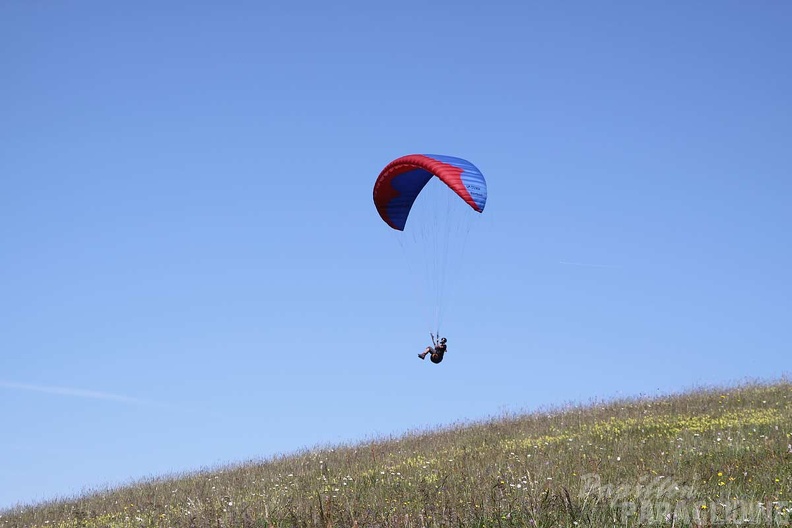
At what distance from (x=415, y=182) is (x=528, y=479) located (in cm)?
1062

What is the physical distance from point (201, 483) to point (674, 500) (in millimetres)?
11007

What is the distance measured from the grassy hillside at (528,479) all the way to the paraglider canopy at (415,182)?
524 centimetres

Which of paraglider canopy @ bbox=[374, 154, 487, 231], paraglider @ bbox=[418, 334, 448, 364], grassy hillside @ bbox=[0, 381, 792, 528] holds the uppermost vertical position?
paraglider canopy @ bbox=[374, 154, 487, 231]

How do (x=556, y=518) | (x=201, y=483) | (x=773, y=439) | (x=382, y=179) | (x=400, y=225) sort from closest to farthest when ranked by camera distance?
1. (x=556, y=518)
2. (x=773, y=439)
3. (x=201, y=483)
4. (x=382, y=179)
5. (x=400, y=225)

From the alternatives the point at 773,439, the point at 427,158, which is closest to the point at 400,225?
the point at 427,158

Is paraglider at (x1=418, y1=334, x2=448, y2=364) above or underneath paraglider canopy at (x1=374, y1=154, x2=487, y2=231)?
underneath

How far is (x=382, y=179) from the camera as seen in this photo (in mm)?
18484

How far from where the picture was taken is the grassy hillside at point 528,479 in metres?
7.29

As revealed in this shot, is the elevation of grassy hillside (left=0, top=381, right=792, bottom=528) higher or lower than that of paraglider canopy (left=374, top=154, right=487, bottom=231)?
lower

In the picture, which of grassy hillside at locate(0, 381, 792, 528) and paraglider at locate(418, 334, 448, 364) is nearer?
grassy hillside at locate(0, 381, 792, 528)

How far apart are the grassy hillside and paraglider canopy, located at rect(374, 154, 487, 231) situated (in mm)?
5238

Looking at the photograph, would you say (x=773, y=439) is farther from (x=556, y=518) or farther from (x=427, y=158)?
(x=427, y=158)

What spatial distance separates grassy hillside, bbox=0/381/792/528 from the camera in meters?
7.29

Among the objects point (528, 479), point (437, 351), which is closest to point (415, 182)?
point (437, 351)
